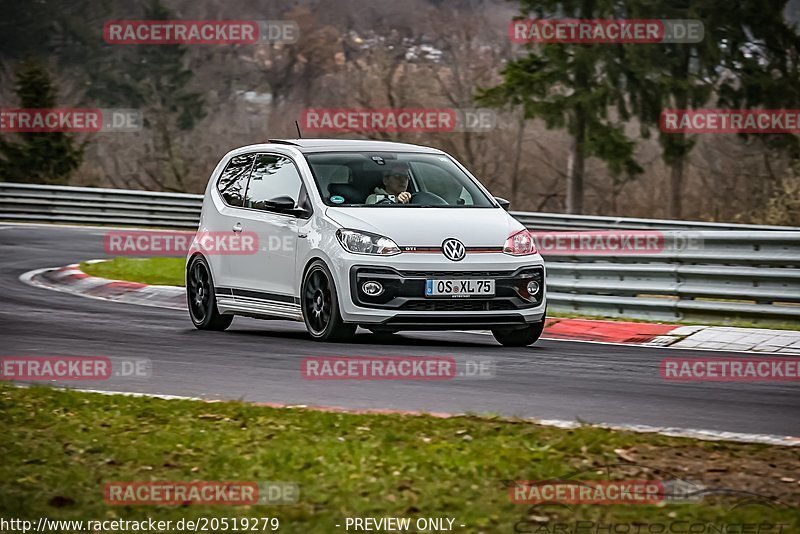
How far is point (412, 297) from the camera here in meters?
11.5

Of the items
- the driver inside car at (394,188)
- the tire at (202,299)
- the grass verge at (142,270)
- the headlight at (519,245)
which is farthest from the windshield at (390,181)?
the grass verge at (142,270)

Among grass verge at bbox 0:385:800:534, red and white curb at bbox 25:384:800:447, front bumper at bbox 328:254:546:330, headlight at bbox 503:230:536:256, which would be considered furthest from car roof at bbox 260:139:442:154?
grass verge at bbox 0:385:800:534

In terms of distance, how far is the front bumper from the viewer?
1151 cm

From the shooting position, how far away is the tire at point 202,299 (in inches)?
545

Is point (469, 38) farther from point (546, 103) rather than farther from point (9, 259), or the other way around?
point (9, 259)

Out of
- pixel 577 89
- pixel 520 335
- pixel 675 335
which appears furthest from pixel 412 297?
pixel 577 89

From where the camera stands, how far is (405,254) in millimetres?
11547

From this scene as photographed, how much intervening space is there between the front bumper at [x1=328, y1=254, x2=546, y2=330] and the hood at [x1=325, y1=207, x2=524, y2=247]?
0.17 meters

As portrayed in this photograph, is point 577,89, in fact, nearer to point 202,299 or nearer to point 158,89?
point 158,89

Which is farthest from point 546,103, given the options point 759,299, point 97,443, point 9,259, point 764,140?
point 97,443

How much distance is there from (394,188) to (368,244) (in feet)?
3.87

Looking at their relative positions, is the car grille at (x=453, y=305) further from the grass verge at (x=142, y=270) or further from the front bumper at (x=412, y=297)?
the grass verge at (x=142, y=270)

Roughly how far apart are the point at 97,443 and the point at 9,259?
52.4ft

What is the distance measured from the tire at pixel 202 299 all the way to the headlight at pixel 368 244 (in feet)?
8.38
